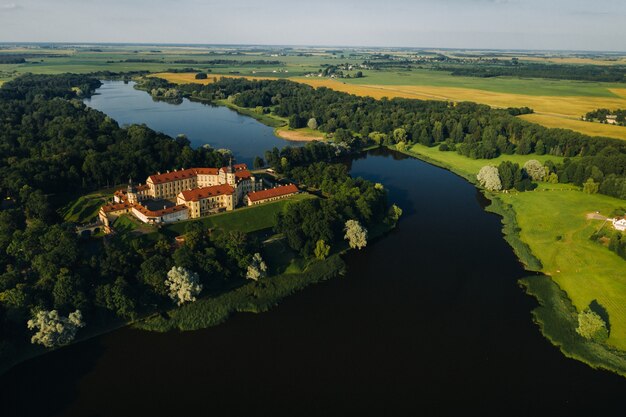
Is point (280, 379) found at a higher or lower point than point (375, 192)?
lower

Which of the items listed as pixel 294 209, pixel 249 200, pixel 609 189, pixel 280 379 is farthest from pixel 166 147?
pixel 609 189

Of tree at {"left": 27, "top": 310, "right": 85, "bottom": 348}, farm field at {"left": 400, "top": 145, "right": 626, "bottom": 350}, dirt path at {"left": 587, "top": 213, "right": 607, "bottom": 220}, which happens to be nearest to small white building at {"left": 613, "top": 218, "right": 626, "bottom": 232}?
farm field at {"left": 400, "top": 145, "right": 626, "bottom": 350}

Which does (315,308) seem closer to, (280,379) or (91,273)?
(280,379)

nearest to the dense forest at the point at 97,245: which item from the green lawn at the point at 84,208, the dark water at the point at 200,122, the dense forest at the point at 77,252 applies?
the dense forest at the point at 77,252

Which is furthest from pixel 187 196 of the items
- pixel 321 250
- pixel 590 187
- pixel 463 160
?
pixel 590 187

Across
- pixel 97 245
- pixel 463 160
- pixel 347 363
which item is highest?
pixel 97 245

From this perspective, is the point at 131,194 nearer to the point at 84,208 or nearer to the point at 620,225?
the point at 84,208
